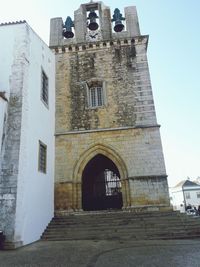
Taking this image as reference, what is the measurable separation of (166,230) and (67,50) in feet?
32.0

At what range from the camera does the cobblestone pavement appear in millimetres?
4594

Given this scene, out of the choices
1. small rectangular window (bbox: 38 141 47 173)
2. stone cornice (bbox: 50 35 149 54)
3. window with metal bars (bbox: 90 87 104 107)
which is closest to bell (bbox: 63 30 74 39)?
stone cornice (bbox: 50 35 149 54)

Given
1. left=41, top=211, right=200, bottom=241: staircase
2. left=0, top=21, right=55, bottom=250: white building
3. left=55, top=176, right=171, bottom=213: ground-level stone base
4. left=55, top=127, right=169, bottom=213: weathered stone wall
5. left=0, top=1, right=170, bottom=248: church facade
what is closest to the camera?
left=0, top=21, right=55, bottom=250: white building

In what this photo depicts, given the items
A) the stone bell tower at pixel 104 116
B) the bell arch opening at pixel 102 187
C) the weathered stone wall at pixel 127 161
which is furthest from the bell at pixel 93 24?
the bell arch opening at pixel 102 187

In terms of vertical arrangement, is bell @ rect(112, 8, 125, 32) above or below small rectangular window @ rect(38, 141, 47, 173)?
above

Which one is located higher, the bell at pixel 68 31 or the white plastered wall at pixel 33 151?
the bell at pixel 68 31

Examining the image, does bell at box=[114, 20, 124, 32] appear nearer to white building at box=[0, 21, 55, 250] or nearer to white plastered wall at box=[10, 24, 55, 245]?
white plastered wall at box=[10, 24, 55, 245]

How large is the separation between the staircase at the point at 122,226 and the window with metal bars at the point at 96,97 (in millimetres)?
5111

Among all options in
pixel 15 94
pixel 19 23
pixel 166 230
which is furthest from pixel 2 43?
pixel 166 230

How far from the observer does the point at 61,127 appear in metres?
10.9

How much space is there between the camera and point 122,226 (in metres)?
8.11

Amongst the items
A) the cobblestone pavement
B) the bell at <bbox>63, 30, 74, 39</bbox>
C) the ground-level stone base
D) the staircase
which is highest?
the bell at <bbox>63, 30, 74, 39</bbox>

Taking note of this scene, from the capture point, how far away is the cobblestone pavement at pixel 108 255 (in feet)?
15.1

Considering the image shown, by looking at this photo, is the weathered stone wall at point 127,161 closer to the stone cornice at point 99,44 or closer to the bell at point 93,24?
the stone cornice at point 99,44
